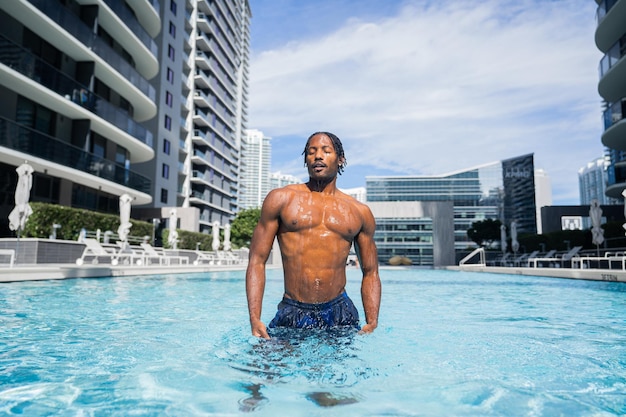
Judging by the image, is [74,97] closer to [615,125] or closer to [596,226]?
[596,226]

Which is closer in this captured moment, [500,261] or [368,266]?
[368,266]

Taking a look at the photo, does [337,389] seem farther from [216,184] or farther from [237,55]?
[237,55]

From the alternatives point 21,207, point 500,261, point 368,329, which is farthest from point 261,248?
point 500,261

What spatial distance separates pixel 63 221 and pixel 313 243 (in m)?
17.6

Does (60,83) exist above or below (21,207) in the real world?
above

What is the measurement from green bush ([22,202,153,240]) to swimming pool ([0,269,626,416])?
41.0 ft

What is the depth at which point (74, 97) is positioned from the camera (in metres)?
20.9

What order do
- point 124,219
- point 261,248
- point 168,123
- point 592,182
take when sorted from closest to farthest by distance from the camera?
point 261,248
point 124,219
point 168,123
point 592,182

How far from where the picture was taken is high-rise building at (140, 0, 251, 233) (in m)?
40.0

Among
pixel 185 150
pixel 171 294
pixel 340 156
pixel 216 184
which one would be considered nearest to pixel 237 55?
pixel 216 184

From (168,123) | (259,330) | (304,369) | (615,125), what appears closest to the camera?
(304,369)

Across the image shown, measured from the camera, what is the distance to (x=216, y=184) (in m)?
55.9

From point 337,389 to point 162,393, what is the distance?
3.07 ft

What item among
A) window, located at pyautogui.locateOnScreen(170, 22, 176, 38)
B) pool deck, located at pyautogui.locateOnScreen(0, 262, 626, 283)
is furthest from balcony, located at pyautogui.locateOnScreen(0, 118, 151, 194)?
window, located at pyautogui.locateOnScreen(170, 22, 176, 38)
